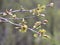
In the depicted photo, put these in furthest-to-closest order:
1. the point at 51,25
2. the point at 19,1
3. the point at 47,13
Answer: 1. the point at 51,25
2. the point at 47,13
3. the point at 19,1

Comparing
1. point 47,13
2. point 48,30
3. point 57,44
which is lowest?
point 57,44

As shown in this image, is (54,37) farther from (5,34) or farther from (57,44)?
(5,34)

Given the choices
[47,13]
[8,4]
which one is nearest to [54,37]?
[47,13]

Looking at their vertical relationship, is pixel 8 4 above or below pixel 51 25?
above

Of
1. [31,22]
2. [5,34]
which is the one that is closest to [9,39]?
[5,34]

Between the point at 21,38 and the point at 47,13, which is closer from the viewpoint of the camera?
the point at 47,13

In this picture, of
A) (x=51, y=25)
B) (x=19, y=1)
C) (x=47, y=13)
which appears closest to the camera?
(x=19, y=1)

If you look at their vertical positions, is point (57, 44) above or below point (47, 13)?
below

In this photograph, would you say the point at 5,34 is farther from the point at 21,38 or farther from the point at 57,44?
A: the point at 57,44

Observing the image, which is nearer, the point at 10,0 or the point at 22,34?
the point at 10,0
